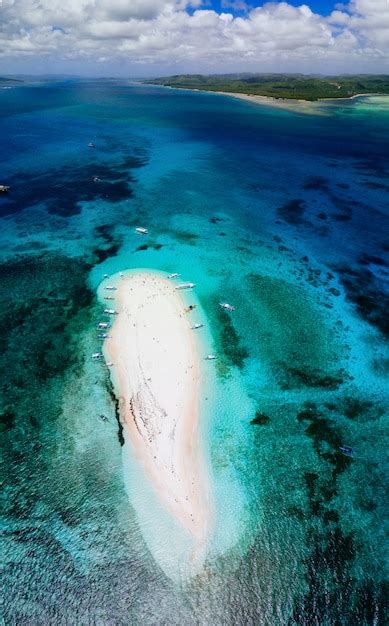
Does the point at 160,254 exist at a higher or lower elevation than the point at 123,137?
lower

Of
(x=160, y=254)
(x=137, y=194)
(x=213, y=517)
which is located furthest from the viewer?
(x=137, y=194)

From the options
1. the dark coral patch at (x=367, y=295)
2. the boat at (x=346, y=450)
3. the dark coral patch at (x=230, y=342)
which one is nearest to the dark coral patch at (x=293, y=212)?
the dark coral patch at (x=367, y=295)

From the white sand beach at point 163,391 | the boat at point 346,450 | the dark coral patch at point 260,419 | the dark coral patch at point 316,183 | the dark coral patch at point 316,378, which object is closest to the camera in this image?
the white sand beach at point 163,391

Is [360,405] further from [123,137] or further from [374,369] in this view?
[123,137]

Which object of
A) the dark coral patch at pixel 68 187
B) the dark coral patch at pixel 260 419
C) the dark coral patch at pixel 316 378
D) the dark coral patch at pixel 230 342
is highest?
the dark coral patch at pixel 68 187

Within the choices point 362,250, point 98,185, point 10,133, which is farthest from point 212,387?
point 10,133

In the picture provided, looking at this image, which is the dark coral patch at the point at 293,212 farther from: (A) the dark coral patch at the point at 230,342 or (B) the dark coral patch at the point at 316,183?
(A) the dark coral patch at the point at 230,342
